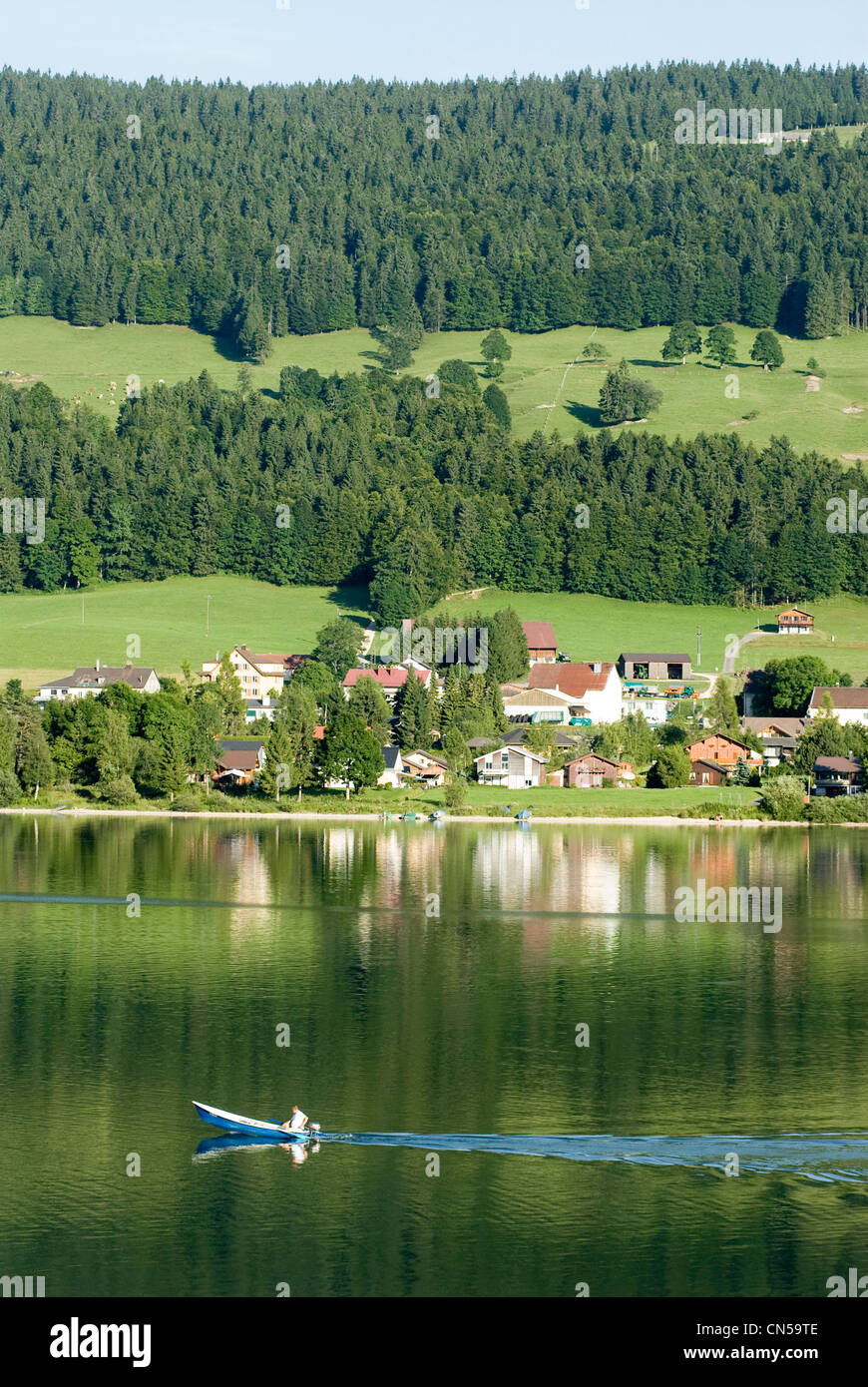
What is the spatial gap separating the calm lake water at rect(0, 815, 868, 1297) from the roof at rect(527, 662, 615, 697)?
56.7 meters

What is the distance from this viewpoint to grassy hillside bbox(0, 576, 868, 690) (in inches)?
5556

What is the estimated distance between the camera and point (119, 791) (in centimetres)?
9931

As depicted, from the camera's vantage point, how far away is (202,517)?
17225 centimetres

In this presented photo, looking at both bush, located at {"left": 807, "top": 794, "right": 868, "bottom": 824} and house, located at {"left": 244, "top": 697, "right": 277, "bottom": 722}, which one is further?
house, located at {"left": 244, "top": 697, "right": 277, "bottom": 722}

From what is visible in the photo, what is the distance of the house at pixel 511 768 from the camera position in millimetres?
108500

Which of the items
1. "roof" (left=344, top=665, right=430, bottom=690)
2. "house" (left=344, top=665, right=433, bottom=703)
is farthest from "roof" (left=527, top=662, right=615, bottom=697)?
"roof" (left=344, top=665, right=430, bottom=690)

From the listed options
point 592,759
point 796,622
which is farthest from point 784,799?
point 796,622

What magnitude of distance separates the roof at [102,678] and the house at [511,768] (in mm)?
32532

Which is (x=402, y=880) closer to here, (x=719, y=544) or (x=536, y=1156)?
(x=536, y=1156)

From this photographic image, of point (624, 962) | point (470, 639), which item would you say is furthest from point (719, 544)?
point (624, 962)

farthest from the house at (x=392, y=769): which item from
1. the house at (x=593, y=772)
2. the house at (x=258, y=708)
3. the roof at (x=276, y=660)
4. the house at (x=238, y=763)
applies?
the roof at (x=276, y=660)

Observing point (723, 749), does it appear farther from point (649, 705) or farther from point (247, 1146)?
point (247, 1146)

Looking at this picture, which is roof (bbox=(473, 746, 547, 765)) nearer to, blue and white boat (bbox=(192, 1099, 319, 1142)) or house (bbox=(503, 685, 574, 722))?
house (bbox=(503, 685, 574, 722))

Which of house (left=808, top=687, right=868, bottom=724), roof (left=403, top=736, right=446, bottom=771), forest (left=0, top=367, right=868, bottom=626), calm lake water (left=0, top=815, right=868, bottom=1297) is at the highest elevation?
forest (left=0, top=367, right=868, bottom=626)
